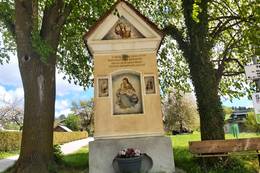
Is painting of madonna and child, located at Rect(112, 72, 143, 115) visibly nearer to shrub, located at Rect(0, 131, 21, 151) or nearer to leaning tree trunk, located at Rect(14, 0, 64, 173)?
leaning tree trunk, located at Rect(14, 0, 64, 173)

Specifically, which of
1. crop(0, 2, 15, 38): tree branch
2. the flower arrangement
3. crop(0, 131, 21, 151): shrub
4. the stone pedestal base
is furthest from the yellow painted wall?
crop(0, 131, 21, 151): shrub

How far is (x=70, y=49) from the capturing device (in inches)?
546

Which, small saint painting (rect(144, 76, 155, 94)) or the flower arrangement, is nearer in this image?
the flower arrangement

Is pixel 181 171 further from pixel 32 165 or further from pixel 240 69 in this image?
pixel 240 69

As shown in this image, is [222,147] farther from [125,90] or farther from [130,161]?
[125,90]

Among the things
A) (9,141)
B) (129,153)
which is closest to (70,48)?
(129,153)

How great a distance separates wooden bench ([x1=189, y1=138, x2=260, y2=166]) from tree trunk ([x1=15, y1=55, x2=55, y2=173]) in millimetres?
4599

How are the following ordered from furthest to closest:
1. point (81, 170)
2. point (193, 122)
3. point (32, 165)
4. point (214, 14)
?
point (193, 122), point (214, 14), point (81, 170), point (32, 165)

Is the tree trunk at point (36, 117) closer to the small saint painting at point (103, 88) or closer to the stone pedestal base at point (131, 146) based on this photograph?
the stone pedestal base at point (131, 146)

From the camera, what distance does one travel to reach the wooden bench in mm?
9195

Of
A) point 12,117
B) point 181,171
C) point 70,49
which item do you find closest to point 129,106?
point 181,171

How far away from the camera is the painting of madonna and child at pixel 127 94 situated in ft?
31.6

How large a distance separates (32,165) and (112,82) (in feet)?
11.7

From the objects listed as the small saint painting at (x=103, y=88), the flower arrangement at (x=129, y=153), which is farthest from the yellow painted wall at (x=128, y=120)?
the flower arrangement at (x=129, y=153)
